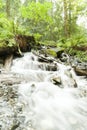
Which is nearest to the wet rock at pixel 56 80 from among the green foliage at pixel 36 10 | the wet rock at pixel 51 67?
the wet rock at pixel 51 67

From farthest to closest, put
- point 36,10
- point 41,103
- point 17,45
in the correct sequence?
1. point 36,10
2. point 17,45
3. point 41,103

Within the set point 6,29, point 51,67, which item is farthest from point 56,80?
point 6,29

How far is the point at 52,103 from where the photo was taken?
4914 mm

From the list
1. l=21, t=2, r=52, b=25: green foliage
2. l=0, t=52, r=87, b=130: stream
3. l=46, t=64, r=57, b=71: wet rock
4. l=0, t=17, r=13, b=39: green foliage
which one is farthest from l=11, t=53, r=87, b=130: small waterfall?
l=21, t=2, r=52, b=25: green foliage

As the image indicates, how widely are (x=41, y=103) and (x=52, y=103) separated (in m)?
0.29

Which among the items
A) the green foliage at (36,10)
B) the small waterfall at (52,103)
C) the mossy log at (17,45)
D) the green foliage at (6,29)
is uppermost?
the green foliage at (36,10)

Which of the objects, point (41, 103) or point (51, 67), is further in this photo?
point (51, 67)

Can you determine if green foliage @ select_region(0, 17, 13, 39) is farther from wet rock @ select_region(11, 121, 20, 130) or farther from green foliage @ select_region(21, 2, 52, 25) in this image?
wet rock @ select_region(11, 121, 20, 130)

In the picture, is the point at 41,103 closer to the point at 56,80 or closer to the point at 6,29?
the point at 56,80

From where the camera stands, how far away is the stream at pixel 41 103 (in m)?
3.84

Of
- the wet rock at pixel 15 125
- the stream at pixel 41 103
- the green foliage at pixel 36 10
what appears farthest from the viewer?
the green foliage at pixel 36 10

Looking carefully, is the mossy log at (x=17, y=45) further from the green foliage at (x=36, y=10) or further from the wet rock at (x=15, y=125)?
the wet rock at (x=15, y=125)

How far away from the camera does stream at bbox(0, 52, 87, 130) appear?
3.84 metres

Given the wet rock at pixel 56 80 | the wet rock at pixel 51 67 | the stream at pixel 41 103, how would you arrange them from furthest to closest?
the wet rock at pixel 51 67 → the wet rock at pixel 56 80 → the stream at pixel 41 103
